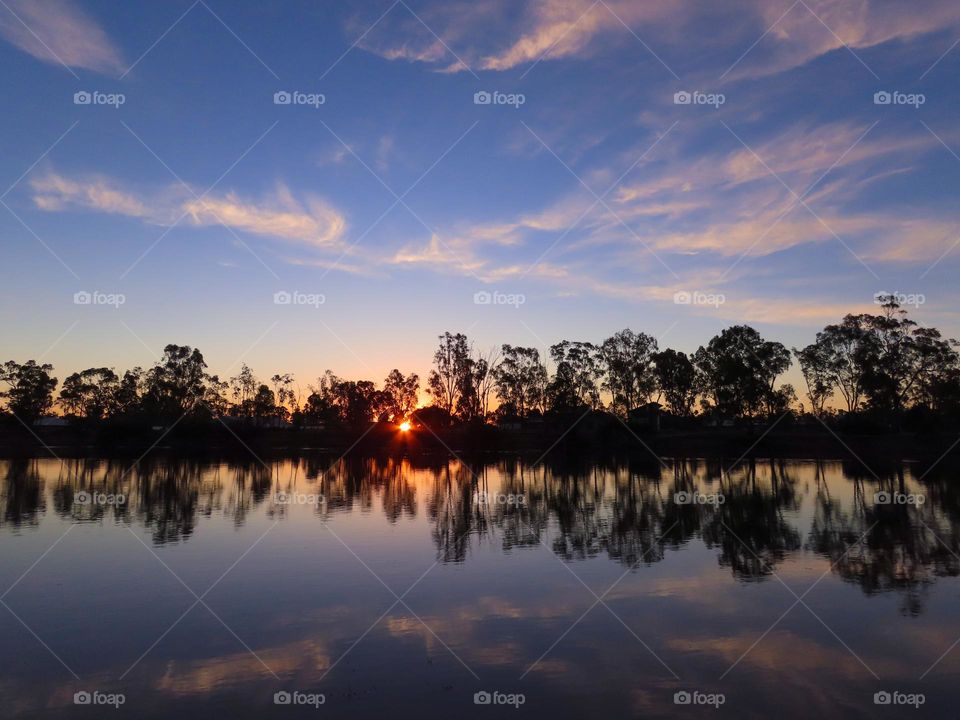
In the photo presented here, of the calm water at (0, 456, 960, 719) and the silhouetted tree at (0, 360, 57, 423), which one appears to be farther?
the silhouetted tree at (0, 360, 57, 423)

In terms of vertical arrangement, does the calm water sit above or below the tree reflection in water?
below

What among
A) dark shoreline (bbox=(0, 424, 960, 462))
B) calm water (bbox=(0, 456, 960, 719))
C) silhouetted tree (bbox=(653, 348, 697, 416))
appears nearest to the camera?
calm water (bbox=(0, 456, 960, 719))

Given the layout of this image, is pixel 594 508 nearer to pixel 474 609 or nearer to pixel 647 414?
pixel 474 609

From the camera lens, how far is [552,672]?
11.2 m

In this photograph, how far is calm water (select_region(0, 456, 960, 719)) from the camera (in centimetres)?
1045

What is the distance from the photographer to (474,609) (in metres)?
14.8

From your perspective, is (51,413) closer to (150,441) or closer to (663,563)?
(150,441)

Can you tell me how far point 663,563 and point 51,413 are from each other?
190 metres

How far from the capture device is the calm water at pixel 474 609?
10445 mm

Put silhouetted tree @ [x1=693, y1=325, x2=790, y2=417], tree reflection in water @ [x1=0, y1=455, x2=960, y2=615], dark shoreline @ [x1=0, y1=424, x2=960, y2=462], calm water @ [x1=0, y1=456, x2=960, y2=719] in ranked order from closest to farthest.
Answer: calm water @ [x1=0, y1=456, x2=960, y2=719], tree reflection in water @ [x1=0, y1=455, x2=960, y2=615], dark shoreline @ [x1=0, y1=424, x2=960, y2=462], silhouetted tree @ [x1=693, y1=325, x2=790, y2=417]

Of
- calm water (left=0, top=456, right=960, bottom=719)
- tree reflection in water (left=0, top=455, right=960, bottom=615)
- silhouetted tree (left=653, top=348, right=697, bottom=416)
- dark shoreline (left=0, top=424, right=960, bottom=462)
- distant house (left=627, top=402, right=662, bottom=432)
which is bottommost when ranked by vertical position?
calm water (left=0, top=456, right=960, bottom=719)

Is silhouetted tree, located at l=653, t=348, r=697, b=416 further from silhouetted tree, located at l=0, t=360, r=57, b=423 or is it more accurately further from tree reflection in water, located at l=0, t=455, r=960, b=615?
silhouetted tree, located at l=0, t=360, r=57, b=423

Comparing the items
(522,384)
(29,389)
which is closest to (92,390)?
(29,389)

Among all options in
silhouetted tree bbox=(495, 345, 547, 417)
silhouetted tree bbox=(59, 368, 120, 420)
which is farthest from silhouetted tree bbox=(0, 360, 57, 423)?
A: silhouetted tree bbox=(495, 345, 547, 417)
